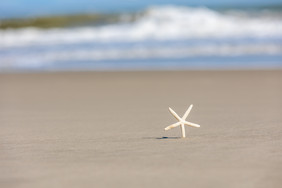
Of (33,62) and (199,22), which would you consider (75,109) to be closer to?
(33,62)

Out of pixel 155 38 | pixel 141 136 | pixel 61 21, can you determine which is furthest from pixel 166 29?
pixel 141 136

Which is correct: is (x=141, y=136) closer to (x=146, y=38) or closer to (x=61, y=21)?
(x=146, y=38)

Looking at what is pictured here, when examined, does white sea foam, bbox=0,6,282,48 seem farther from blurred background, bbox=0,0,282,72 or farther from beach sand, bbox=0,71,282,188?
beach sand, bbox=0,71,282,188

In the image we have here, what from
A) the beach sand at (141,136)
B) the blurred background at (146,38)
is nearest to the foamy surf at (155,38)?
the blurred background at (146,38)

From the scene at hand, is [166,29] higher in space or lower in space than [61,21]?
lower

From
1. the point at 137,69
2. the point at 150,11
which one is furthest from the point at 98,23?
the point at 137,69

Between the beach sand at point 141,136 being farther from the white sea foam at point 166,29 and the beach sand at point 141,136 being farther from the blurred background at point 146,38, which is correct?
Answer: the white sea foam at point 166,29
